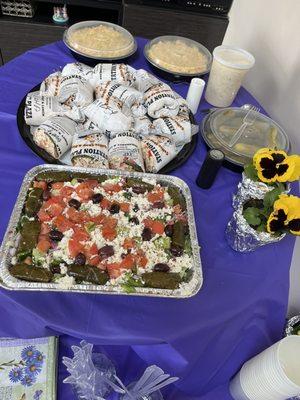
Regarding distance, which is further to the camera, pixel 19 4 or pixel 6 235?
pixel 19 4

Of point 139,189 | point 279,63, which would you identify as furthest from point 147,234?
point 279,63

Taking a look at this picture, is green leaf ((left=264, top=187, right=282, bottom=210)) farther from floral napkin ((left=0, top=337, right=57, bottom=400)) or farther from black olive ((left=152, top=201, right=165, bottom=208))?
floral napkin ((left=0, top=337, right=57, bottom=400))

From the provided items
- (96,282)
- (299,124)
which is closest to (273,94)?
(299,124)

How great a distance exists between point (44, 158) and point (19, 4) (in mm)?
1775

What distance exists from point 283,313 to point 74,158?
0.70 metres

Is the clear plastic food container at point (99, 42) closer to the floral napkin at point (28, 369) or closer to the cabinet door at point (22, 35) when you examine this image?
the cabinet door at point (22, 35)

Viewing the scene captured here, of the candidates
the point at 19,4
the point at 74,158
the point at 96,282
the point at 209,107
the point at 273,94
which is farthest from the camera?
the point at 19,4

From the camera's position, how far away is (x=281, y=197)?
0.75m

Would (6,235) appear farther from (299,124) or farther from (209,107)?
(299,124)

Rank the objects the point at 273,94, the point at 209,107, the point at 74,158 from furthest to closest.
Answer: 1. the point at 273,94
2. the point at 209,107
3. the point at 74,158

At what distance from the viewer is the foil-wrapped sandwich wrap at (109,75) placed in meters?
1.23

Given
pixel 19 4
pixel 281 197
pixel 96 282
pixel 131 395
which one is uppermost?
pixel 281 197

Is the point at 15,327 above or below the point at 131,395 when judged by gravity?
above

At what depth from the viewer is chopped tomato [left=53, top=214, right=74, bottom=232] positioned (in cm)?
82
